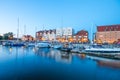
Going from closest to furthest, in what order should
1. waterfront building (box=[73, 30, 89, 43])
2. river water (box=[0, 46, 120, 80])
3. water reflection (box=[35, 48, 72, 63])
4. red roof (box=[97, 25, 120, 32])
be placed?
river water (box=[0, 46, 120, 80])
water reflection (box=[35, 48, 72, 63])
red roof (box=[97, 25, 120, 32])
waterfront building (box=[73, 30, 89, 43])

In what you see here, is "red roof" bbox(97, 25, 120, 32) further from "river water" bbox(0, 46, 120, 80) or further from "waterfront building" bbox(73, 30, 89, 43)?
"river water" bbox(0, 46, 120, 80)

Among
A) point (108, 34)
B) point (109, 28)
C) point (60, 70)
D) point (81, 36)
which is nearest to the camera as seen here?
point (60, 70)

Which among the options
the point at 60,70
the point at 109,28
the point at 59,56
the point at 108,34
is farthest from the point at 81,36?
the point at 60,70

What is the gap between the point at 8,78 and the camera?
15547mm

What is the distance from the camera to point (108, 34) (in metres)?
93.7

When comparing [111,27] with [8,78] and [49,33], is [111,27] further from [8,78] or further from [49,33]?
[8,78]

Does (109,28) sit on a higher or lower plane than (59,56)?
higher

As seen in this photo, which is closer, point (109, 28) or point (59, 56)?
point (59, 56)

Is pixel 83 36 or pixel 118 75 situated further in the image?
pixel 83 36

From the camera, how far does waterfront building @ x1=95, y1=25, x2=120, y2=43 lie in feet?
300

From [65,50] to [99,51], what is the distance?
1001 centimetres

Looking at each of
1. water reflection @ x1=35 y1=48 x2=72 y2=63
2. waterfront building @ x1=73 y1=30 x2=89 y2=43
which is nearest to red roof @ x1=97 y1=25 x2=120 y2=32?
waterfront building @ x1=73 y1=30 x2=89 y2=43

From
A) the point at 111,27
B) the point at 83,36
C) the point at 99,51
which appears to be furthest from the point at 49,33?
the point at 99,51

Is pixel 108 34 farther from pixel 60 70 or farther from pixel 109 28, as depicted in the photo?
pixel 60 70
